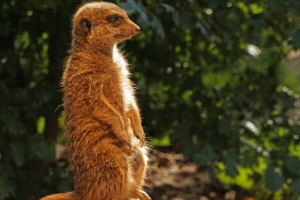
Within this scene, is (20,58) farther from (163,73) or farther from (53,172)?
(163,73)

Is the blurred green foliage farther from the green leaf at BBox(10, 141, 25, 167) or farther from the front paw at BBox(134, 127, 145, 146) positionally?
the front paw at BBox(134, 127, 145, 146)

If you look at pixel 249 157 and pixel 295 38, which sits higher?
pixel 295 38

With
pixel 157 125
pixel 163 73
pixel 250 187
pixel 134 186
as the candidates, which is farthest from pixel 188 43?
pixel 250 187

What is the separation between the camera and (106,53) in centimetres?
119

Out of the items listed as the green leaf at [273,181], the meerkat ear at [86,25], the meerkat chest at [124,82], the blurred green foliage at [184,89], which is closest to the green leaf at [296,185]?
the blurred green foliage at [184,89]

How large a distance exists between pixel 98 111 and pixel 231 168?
121 cm

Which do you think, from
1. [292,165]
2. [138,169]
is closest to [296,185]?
[292,165]

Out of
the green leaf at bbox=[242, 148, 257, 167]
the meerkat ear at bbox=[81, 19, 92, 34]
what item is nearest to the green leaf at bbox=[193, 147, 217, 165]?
the green leaf at bbox=[242, 148, 257, 167]

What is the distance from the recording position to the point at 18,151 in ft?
6.38

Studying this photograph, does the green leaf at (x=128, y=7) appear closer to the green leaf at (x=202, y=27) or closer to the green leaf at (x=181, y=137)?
the green leaf at (x=202, y=27)

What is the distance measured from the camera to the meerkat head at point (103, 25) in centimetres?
112

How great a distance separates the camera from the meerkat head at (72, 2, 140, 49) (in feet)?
3.66

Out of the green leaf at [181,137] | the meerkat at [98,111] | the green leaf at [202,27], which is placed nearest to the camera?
the meerkat at [98,111]

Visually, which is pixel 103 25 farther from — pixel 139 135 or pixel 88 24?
pixel 139 135
